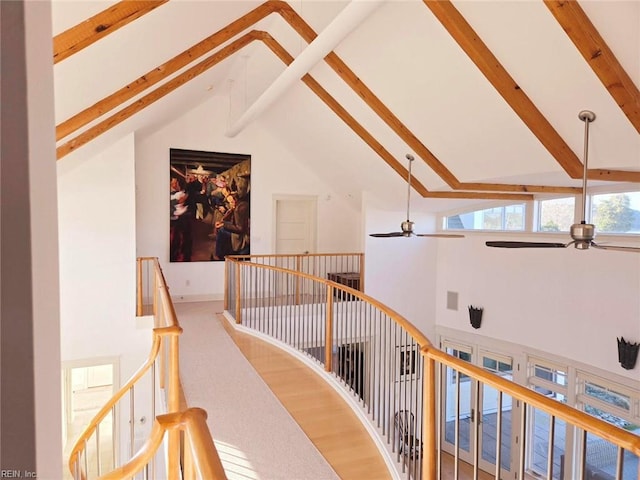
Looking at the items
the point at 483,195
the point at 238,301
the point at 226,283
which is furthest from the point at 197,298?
the point at 483,195

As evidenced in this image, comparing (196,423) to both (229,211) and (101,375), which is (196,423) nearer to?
(229,211)

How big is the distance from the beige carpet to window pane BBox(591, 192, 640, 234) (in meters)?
6.18

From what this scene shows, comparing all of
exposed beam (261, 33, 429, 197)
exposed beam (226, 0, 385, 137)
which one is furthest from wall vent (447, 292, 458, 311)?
exposed beam (226, 0, 385, 137)

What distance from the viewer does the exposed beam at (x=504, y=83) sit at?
4074mm

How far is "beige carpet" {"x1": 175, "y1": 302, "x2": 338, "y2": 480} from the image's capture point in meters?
3.21

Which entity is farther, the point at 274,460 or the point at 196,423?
the point at 274,460

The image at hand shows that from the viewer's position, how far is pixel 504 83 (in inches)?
177

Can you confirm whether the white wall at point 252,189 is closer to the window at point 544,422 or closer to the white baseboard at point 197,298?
the white baseboard at point 197,298

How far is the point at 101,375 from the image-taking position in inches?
370

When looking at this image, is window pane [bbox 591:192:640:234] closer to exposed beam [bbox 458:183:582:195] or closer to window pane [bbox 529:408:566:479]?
exposed beam [bbox 458:183:582:195]

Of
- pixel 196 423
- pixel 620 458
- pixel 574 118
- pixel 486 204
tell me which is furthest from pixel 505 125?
pixel 196 423

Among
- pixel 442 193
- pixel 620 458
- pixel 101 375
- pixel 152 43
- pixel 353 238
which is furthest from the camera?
pixel 353 238

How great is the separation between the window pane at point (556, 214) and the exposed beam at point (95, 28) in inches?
300

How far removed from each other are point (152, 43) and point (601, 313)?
745 cm
